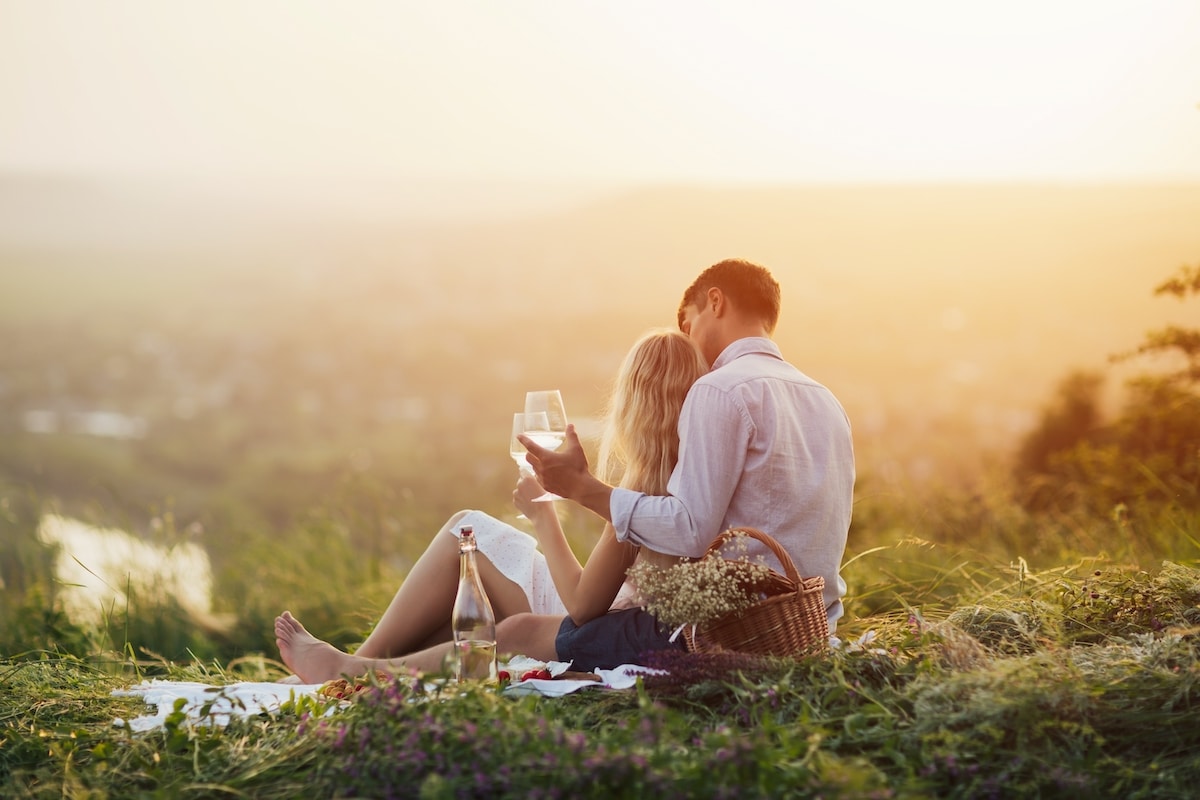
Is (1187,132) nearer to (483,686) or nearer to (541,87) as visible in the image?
(483,686)

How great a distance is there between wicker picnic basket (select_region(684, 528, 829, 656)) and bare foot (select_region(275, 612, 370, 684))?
1331 mm

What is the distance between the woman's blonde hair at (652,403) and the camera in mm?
3125

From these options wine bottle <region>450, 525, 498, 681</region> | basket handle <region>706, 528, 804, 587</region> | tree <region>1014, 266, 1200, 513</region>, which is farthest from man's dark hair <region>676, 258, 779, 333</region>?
tree <region>1014, 266, 1200, 513</region>

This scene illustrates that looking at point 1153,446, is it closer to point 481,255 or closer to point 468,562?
point 468,562

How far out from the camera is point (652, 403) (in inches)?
123

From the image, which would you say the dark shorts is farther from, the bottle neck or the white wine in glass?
the white wine in glass

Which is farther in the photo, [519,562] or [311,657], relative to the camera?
[519,562]

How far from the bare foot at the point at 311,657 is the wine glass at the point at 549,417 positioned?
1.16 meters

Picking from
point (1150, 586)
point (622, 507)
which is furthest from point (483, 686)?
point (1150, 586)

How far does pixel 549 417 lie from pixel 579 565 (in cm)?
53

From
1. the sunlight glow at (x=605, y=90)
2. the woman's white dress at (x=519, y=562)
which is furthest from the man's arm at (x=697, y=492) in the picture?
the sunlight glow at (x=605, y=90)

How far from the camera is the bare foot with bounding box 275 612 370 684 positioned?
11.5 ft

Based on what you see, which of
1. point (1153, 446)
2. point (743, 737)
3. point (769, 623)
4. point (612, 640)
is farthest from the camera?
point (1153, 446)

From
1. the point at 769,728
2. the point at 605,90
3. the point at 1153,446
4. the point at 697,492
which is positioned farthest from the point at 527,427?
the point at 605,90
